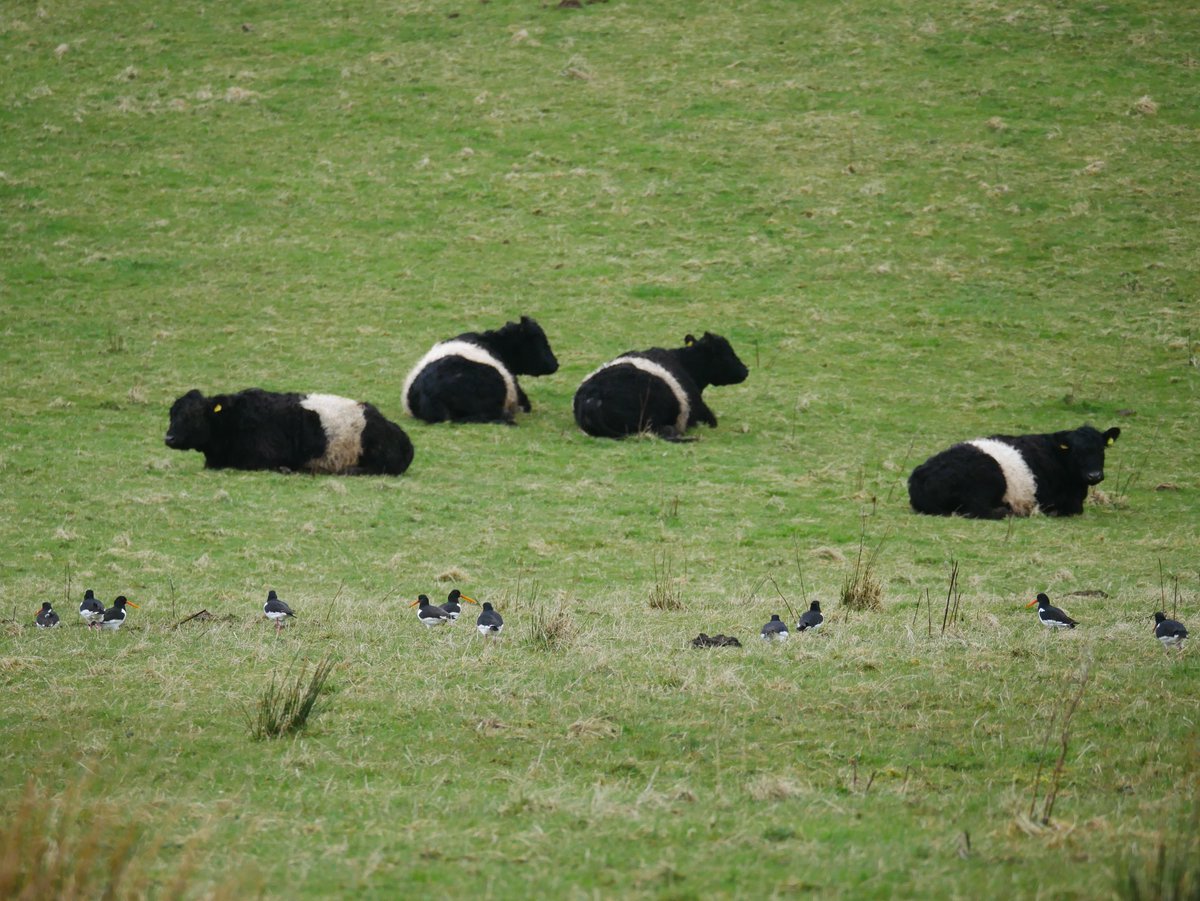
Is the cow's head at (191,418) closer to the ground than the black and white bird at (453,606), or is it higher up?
higher up

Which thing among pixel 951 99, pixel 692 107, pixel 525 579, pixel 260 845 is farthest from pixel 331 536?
pixel 951 99

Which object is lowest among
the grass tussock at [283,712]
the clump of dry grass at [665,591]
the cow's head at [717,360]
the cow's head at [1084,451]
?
the clump of dry grass at [665,591]

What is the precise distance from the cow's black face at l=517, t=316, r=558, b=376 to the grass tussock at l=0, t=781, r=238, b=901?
2121 centimetres

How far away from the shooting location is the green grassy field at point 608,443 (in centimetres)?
750

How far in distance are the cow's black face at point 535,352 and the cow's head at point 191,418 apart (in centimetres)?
758

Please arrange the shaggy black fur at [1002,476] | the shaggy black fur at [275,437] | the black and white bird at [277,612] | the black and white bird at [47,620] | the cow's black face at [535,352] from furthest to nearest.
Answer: the cow's black face at [535,352] < the shaggy black fur at [275,437] < the shaggy black fur at [1002,476] < the black and white bird at [277,612] < the black and white bird at [47,620]

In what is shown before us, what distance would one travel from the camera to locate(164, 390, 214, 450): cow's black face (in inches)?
875

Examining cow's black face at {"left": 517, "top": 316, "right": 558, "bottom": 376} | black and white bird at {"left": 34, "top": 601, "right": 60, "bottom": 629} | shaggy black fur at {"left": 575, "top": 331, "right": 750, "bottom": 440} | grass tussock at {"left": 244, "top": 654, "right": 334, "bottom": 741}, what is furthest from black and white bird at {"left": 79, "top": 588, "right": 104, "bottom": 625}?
cow's black face at {"left": 517, "top": 316, "right": 558, "bottom": 376}

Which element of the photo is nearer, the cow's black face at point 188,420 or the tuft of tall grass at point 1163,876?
the tuft of tall grass at point 1163,876

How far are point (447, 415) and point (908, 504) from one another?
A: 9554mm

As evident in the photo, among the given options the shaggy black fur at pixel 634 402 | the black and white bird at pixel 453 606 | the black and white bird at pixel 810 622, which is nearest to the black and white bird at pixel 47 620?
the black and white bird at pixel 453 606

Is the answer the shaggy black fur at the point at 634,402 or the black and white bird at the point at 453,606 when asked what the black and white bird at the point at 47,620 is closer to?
the black and white bird at the point at 453,606

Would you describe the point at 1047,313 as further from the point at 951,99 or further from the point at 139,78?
the point at 139,78

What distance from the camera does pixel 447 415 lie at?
26.9 m
